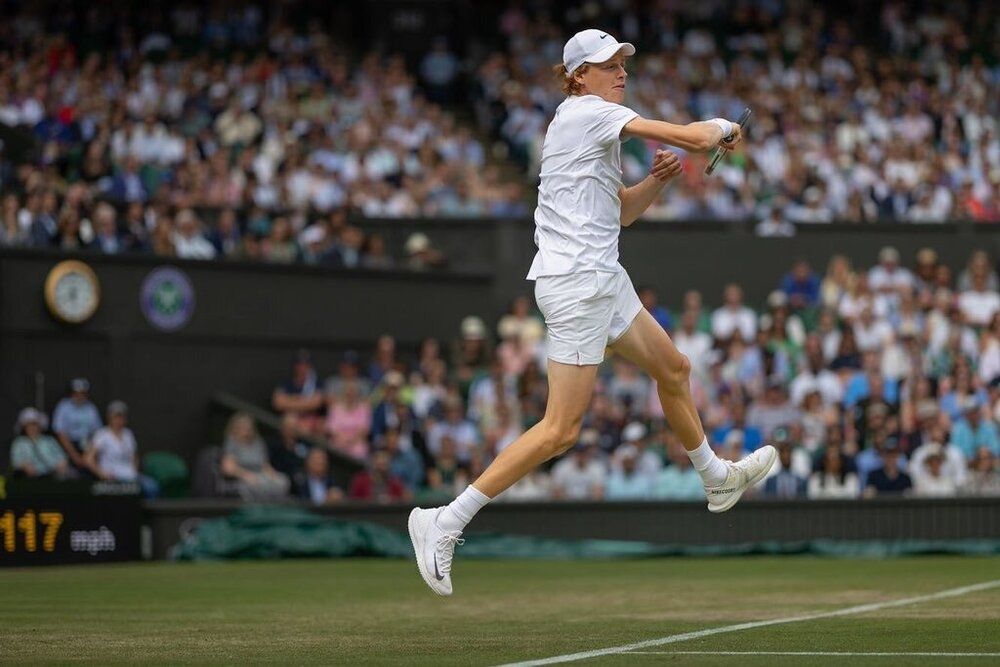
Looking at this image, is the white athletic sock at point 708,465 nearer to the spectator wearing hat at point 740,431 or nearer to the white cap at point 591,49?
the white cap at point 591,49

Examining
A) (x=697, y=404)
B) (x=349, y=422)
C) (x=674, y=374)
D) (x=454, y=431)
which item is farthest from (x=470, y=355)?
(x=674, y=374)

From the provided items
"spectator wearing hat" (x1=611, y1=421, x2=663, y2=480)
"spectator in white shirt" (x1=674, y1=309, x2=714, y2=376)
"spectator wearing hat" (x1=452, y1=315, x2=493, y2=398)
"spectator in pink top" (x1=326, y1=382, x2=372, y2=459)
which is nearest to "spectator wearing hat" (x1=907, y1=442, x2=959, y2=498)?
"spectator wearing hat" (x1=611, y1=421, x2=663, y2=480)

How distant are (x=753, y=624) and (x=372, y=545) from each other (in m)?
9.25

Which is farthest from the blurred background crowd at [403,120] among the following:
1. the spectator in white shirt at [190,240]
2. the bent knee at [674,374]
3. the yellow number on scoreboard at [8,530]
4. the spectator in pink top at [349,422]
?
the bent knee at [674,374]

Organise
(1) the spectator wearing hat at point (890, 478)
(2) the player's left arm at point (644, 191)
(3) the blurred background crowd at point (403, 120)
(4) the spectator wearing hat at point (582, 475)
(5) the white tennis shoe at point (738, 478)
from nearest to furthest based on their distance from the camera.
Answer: (2) the player's left arm at point (644, 191), (5) the white tennis shoe at point (738, 478), (1) the spectator wearing hat at point (890, 478), (4) the spectator wearing hat at point (582, 475), (3) the blurred background crowd at point (403, 120)

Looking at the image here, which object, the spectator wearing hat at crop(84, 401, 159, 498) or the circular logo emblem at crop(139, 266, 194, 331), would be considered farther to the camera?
the circular logo emblem at crop(139, 266, 194, 331)

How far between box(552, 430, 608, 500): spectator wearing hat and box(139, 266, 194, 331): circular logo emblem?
537 centimetres

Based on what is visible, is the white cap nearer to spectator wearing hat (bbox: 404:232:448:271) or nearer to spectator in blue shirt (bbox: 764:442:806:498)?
spectator in blue shirt (bbox: 764:442:806:498)

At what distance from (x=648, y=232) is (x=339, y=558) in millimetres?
8789

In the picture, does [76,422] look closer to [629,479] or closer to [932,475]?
[629,479]

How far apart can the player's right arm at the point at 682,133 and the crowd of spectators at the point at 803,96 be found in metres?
16.4

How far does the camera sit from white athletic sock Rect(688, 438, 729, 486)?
344 inches

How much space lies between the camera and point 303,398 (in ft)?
70.7

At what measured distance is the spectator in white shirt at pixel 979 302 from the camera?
21.4 metres
